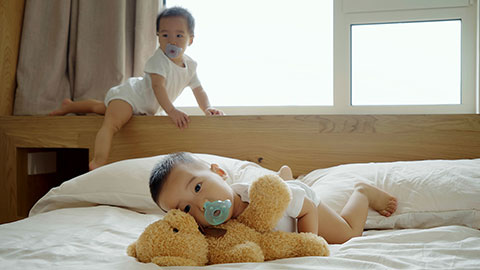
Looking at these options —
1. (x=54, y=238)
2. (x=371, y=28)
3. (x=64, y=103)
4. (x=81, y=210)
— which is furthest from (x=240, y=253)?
(x=371, y=28)

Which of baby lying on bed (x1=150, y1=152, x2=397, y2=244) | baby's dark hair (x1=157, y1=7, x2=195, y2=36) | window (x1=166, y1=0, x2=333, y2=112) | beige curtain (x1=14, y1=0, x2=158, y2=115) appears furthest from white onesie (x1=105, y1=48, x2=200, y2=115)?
baby lying on bed (x1=150, y1=152, x2=397, y2=244)

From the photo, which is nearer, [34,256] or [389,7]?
[34,256]

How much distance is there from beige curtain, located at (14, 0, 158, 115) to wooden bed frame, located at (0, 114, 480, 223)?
0.73 feet

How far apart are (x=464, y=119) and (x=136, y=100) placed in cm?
116

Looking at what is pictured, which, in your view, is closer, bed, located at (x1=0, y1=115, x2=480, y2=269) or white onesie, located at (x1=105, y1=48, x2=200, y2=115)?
bed, located at (x1=0, y1=115, x2=480, y2=269)

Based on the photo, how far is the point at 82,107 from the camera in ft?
5.73

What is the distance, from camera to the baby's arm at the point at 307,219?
0.83 m

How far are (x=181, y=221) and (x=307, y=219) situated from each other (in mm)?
271

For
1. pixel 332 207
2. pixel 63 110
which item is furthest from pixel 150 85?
pixel 332 207

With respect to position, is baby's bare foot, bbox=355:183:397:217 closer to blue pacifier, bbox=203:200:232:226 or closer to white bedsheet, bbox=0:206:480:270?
white bedsheet, bbox=0:206:480:270

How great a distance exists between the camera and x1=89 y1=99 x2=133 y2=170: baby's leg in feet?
4.96

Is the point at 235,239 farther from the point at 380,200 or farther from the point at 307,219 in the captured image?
the point at 380,200

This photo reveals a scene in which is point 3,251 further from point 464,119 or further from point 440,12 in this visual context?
point 440,12

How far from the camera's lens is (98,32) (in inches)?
75.9
